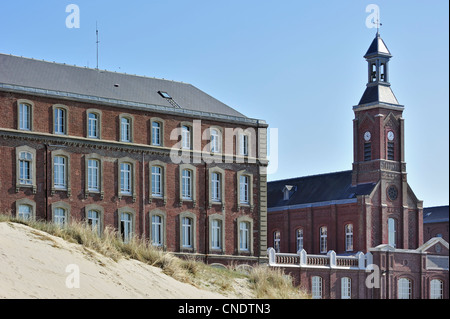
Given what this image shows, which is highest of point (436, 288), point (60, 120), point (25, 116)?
point (25, 116)

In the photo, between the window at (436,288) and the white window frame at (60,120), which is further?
the window at (436,288)

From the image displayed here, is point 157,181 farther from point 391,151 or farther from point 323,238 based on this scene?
point 391,151

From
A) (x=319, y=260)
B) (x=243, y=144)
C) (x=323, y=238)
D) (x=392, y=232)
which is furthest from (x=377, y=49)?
(x=243, y=144)

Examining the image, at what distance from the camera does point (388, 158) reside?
8212 centimetres

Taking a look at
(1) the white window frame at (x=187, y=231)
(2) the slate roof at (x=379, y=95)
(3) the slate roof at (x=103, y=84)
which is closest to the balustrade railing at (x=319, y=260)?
(1) the white window frame at (x=187, y=231)

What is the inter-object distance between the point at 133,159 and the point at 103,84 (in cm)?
476

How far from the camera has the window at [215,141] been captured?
197ft

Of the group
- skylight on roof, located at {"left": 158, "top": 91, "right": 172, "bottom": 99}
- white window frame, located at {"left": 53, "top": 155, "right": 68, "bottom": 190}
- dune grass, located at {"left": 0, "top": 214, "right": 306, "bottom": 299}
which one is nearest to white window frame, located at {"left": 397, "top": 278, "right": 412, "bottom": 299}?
skylight on roof, located at {"left": 158, "top": 91, "right": 172, "bottom": 99}

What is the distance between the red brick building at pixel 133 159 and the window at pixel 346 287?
13.3 m

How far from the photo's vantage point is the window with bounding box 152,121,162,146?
5822 cm

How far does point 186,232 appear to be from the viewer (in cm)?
5884

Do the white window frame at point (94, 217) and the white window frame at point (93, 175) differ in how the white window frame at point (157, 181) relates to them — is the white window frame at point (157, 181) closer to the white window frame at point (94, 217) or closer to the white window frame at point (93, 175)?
the white window frame at point (93, 175)

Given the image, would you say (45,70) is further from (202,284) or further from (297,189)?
(297,189)
